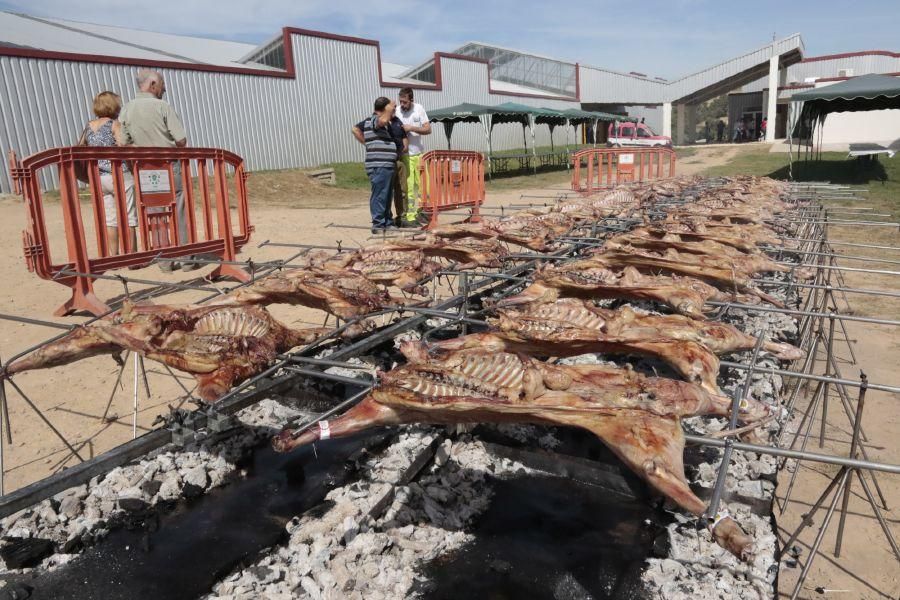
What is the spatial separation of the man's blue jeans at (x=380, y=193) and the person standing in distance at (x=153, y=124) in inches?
129

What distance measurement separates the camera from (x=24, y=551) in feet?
10.3

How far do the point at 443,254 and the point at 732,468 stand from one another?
9.89 feet

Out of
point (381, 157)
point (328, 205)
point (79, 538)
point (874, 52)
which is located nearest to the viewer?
point (79, 538)

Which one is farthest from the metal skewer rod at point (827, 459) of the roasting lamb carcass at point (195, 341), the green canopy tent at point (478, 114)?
the green canopy tent at point (478, 114)

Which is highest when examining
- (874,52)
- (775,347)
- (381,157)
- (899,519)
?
(874,52)

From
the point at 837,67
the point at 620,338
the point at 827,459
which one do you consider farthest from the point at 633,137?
the point at 827,459

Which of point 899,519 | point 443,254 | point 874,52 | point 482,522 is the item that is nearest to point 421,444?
point 482,522

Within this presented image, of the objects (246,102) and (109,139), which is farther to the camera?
(246,102)

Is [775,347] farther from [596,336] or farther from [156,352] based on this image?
[156,352]

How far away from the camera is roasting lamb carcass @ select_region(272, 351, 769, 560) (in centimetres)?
234

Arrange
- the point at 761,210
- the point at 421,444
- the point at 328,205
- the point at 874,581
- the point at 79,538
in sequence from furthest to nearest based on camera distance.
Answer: the point at 328,205
the point at 761,210
the point at 421,444
the point at 79,538
the point at 874,581

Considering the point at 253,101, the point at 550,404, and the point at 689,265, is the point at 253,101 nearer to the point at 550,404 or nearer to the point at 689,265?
the point at 689,265

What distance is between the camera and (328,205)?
696 inches

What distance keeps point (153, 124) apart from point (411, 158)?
477 cm
